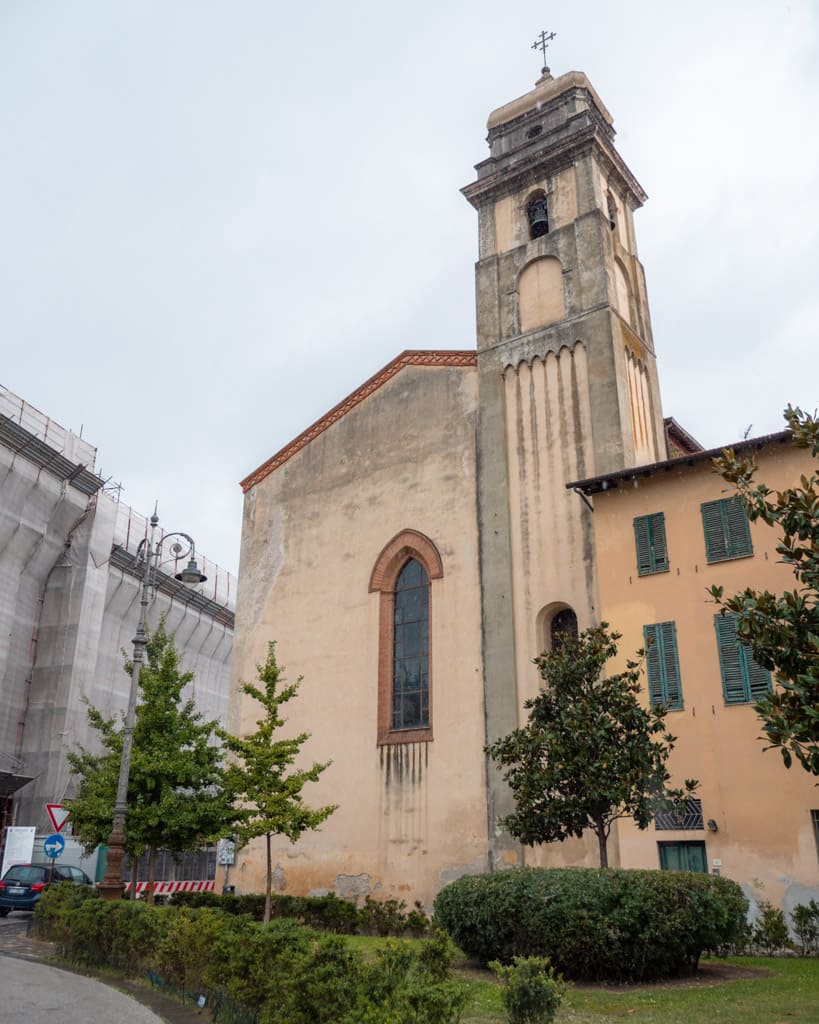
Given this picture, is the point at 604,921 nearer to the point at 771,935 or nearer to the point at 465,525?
the point at 771,935

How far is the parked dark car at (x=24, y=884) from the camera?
2319cm

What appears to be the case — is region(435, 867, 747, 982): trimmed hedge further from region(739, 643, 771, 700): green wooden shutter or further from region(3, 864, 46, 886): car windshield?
region(3, 864, 46, 886): car windshield

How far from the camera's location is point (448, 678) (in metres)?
21.3

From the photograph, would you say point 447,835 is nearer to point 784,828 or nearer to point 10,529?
point 784,828

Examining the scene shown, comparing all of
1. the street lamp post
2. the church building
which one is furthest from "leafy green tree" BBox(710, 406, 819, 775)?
the street lamp post

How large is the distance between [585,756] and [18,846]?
2298 cm

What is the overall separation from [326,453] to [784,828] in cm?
1586

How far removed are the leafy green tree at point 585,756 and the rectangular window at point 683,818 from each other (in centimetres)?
172

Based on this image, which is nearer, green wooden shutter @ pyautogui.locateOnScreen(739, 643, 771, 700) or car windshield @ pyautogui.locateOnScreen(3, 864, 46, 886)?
green wooden shutter @ pyautogui.locateOnScreen(739, 643, 771, 700)

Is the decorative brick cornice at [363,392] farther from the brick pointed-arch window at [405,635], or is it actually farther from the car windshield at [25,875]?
the car windshield at [25,875]

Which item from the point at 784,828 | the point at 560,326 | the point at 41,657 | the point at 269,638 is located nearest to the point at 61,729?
the point at 41,657

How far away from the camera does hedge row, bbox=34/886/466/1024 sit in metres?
6.68

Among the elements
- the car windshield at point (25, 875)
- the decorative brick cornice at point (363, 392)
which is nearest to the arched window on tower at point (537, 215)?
the decorative brick cornice at point (363, 392)

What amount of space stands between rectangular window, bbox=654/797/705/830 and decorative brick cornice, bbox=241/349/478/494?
12467 mm
